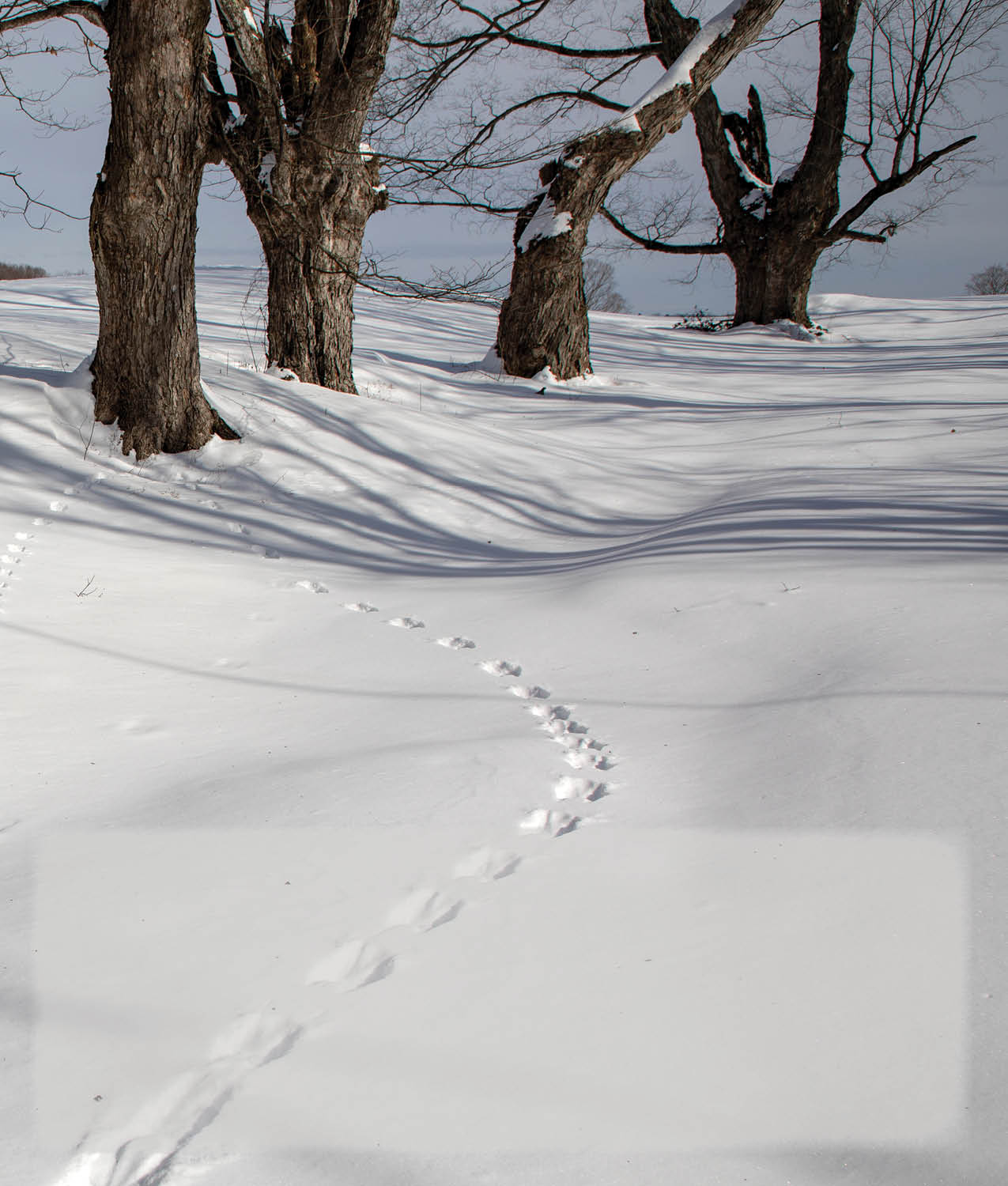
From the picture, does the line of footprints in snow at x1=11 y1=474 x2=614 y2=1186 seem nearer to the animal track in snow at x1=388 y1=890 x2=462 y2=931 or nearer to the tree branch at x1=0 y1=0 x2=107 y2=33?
the animal track in snow at x1=388 y1=890 x2=462 y2=931

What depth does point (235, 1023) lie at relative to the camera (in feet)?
5.56

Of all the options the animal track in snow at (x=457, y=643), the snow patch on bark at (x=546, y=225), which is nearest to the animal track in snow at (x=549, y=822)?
the animal track in snow at (x=457, y=643)

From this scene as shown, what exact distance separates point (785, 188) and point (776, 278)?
1.14 meters

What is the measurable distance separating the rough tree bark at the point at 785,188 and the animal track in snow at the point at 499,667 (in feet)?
36.6

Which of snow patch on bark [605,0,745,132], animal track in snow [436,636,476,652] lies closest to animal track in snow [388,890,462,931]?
animal track in snow [436,636,476,652]

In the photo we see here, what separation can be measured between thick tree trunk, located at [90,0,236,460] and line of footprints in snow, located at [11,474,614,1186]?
12.4ft

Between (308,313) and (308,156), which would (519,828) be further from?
(308,156)

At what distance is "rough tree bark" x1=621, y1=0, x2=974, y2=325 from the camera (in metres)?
12.7

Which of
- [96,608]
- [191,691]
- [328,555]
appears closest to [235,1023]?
[191,691]

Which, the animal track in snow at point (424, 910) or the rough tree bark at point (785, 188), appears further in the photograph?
the rough tree bark at point (785, 188)

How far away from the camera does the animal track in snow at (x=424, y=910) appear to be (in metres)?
1.99

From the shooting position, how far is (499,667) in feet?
11.7

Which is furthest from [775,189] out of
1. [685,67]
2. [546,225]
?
[546,225]

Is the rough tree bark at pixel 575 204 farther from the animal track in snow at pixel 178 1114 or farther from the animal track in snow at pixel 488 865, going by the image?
the animal track in snow at pixel 178 1114
